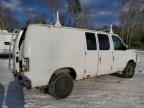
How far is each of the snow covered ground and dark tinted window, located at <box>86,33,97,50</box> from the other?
1.58 metres

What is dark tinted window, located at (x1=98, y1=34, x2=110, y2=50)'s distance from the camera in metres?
9.49

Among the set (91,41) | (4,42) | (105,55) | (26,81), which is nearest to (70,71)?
(91,41)

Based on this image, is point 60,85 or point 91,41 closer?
point 60,85

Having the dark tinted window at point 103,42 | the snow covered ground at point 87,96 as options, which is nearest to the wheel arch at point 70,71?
the snow covered ground at point 87,96

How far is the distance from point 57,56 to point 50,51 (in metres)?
0.30

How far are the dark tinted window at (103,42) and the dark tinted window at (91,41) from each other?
1.31 feet

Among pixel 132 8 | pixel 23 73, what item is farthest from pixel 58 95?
pixel 132 8

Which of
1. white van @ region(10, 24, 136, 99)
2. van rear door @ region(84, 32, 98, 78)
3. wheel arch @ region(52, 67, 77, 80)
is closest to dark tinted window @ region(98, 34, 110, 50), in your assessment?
white van @ region(10, 24, 136, 99)

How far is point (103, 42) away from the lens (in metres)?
9.66

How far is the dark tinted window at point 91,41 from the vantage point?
884cm

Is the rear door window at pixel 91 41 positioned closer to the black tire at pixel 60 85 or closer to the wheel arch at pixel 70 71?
the wheel arch at pixel 70 71

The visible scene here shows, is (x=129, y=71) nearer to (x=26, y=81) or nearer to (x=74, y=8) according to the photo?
(x=26, y=81)

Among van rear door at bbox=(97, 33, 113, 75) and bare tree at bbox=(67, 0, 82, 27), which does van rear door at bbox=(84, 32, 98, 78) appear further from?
bare tree at bbox=(67, 0, 82, 27)

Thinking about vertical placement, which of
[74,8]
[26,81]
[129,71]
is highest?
[74,8]
